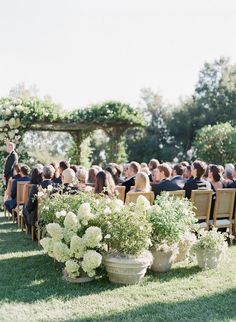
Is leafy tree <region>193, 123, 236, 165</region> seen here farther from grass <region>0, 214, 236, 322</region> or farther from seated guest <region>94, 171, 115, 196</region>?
grass <region>0, 214, 236, 322</region>

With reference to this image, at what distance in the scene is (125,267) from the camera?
17.7 ft

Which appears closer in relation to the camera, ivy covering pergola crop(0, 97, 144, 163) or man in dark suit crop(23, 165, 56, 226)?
man in dark suit crop(23, 165, 56, 226)

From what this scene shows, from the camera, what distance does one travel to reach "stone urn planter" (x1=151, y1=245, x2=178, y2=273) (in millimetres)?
5996

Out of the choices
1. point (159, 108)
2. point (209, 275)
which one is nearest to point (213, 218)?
point (209, 275)

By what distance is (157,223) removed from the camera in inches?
233

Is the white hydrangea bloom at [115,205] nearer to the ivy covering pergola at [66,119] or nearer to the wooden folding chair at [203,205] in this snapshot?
the wooden folding chair at [203,205]

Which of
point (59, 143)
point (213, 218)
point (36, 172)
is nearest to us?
point (213, 218)

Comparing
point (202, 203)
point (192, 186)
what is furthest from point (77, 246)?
point (192, 186)

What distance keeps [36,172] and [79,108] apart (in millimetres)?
7621

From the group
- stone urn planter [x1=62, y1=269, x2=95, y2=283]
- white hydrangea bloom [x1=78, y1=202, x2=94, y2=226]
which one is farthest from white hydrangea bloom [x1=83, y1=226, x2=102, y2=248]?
stone urn planter [x1=62, y1=269, x2=95, y2=283]

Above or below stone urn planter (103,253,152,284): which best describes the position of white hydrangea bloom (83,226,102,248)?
above

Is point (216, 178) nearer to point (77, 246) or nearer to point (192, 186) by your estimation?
point (192, 186)

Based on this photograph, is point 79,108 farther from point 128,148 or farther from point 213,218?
point 128,148

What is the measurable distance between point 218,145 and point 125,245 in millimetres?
17708
